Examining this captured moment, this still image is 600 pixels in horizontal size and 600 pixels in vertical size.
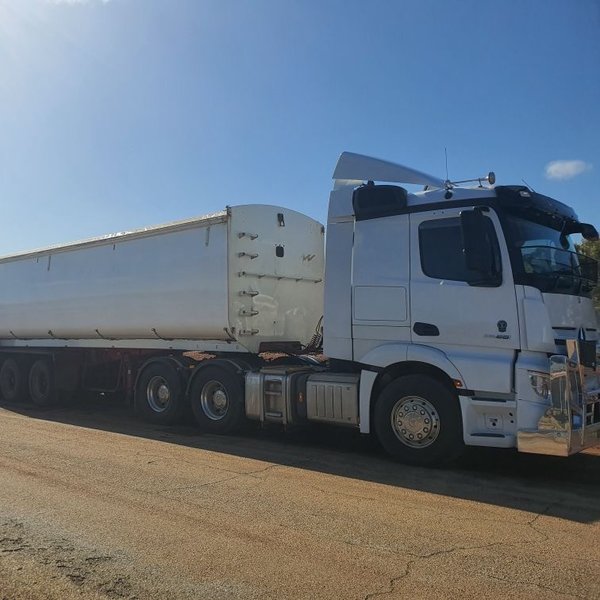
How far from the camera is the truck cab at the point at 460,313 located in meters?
6.40

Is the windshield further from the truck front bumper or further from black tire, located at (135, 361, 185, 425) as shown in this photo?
black tire, located at (135, 361, 185, 425)

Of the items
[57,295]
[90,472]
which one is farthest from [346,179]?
[57,295]

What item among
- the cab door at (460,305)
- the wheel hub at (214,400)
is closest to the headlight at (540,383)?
the cab door at (460,305)

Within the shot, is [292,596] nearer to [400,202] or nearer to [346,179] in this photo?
[400,202]

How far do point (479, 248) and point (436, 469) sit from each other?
2568mm

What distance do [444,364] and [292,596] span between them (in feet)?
12.4

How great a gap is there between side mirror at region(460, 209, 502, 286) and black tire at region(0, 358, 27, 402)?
36.3 feet

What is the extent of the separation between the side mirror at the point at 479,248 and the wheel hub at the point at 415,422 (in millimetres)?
1600

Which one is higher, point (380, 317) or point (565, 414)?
point (380, 317)

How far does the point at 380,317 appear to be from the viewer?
744 cm

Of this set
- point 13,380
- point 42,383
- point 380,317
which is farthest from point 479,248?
point 13,380

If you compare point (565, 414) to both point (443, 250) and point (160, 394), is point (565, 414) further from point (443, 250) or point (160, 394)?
point (160, 394)

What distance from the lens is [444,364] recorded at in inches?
269

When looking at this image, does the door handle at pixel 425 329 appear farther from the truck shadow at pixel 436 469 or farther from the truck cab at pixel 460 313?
the truck shadow at pixel 436 469
